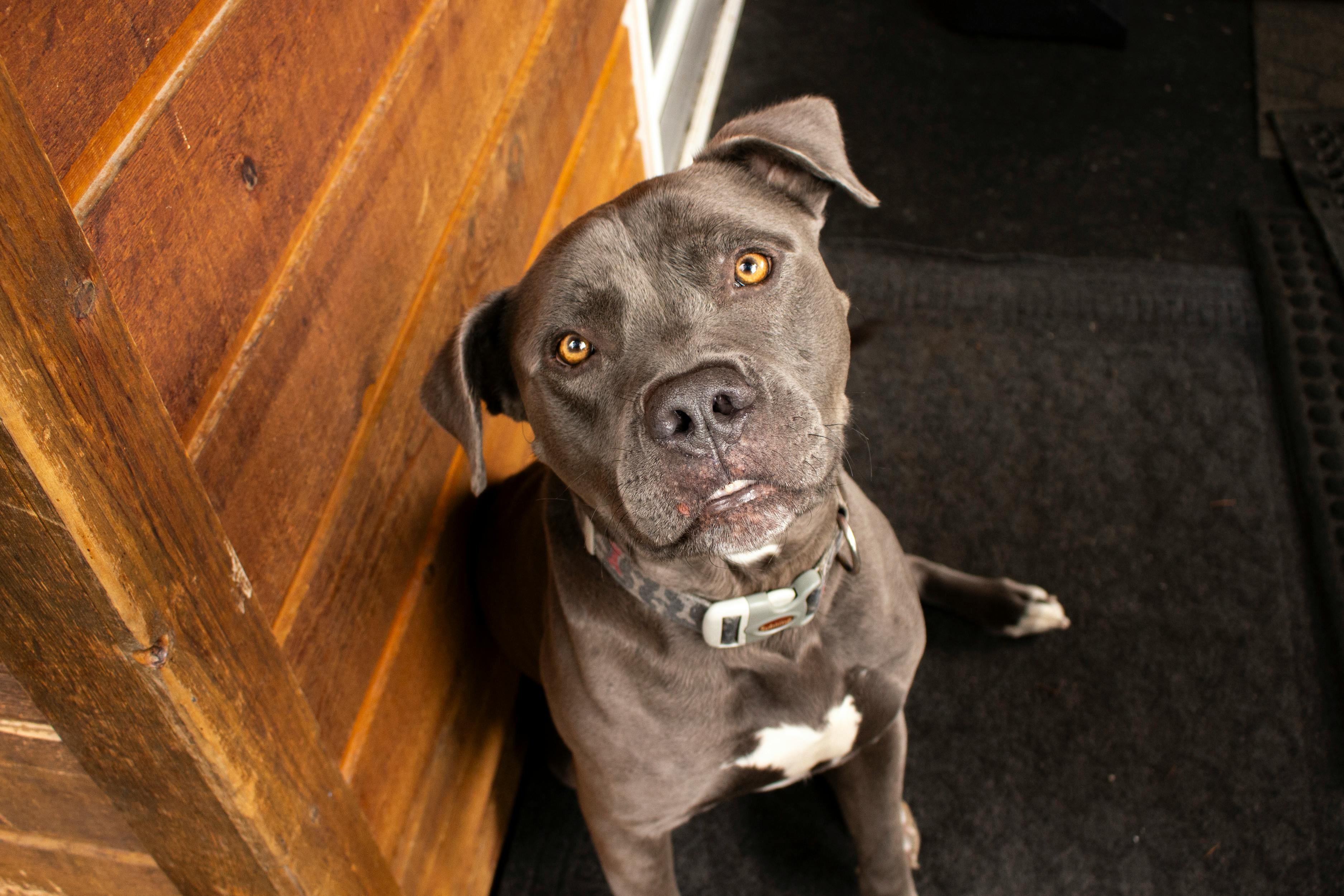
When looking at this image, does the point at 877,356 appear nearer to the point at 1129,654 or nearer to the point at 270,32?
the point at 1129,654

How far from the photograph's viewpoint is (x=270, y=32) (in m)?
1.28

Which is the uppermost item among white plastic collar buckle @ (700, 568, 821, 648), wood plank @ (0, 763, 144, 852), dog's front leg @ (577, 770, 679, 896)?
wood plank @ (0, 763, 144, 852)

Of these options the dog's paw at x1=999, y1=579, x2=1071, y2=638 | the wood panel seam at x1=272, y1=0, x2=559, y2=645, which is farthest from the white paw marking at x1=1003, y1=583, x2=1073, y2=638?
the wood panel seam at x1=272, y1=0, x2=559, y2=645

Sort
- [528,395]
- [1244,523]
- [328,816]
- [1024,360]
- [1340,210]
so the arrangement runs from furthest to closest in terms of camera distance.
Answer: [1340,210] < [1024,360] < [1244,523] < [528,395] < [328,816]

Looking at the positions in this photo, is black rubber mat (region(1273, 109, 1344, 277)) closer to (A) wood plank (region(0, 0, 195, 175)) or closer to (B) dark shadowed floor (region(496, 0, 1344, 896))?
(B) dark shadowed floor (region(496, 0, 1344, 896))

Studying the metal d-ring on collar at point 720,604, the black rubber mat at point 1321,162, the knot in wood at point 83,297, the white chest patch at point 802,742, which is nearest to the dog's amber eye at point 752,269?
the metal d-ring on collar at point 720,604

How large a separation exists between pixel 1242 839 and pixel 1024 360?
138 centimetres

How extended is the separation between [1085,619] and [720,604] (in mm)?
1328

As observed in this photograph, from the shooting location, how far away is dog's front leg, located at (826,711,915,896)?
191 centimetres

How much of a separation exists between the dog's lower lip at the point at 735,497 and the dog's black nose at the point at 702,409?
0.25ft

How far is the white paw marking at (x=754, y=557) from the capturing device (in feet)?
5.00

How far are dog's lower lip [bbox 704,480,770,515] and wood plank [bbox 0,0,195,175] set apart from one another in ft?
2.62

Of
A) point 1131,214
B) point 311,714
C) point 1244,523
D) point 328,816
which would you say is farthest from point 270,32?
point 1131,214

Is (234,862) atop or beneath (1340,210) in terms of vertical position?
atop
